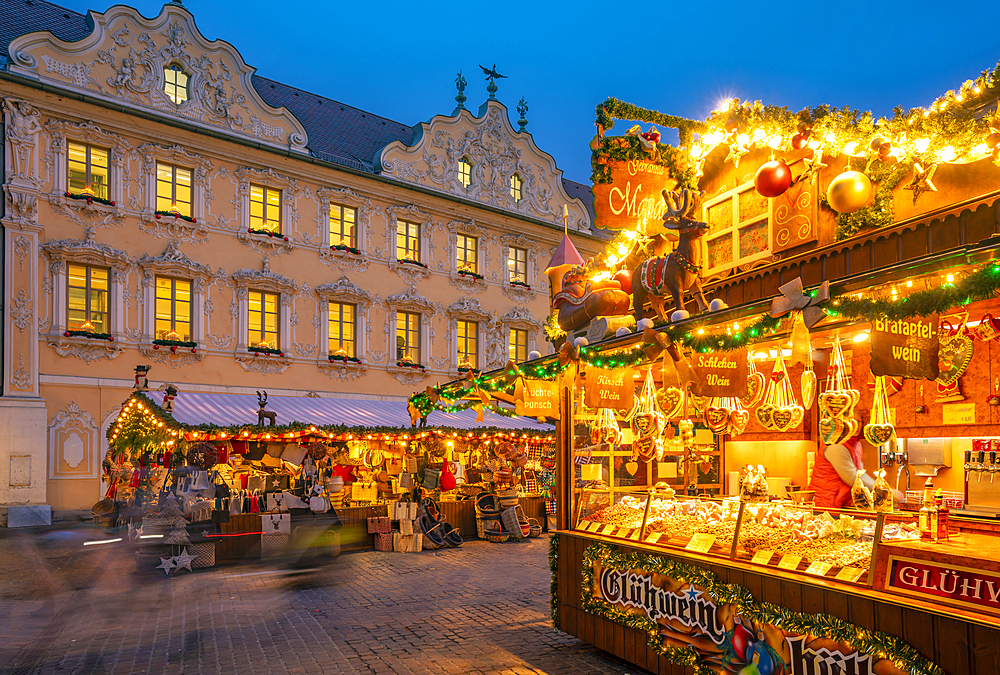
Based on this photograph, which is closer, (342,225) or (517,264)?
(342,225)

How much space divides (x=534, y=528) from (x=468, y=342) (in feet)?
29.5

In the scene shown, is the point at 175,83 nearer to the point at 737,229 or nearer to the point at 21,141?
the point at 21,141

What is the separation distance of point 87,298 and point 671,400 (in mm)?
16322

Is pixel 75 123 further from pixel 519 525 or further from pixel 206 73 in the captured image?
pixel 519 525

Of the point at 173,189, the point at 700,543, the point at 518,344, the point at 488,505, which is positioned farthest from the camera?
the point at 518,344

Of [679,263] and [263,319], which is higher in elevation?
[263,319]

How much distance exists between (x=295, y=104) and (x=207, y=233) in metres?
6.96

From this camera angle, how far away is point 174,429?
13469 millimetres

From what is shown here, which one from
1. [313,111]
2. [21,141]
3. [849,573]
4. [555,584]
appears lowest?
[555,584]

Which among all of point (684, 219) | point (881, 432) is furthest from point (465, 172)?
point (881, 432)

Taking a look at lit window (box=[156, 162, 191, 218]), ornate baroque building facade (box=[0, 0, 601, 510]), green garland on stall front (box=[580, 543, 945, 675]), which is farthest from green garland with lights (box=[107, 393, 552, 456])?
green garland on stall front (box=[580, 543, 945, 675])

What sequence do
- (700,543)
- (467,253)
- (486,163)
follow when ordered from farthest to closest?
(486,163) → (467,253) → (700,543)

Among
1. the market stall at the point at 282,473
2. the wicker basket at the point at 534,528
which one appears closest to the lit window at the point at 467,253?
the market stall at the point at 282,473

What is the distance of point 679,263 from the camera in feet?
21.9
